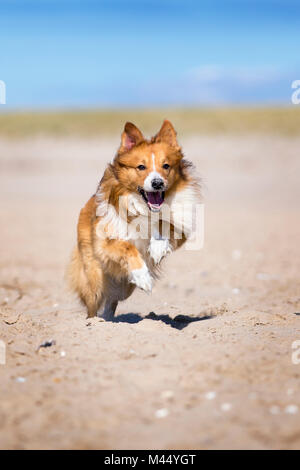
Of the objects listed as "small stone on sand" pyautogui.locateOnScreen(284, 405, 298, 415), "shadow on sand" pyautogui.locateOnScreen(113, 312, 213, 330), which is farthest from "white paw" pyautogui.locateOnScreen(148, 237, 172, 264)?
"small stone on sand" pyautogui.locateOnScreen(284, 405, 298, 415)

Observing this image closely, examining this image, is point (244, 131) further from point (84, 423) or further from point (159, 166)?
point (84, 423)

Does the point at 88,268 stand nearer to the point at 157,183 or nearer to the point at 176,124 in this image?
the point at 157,183

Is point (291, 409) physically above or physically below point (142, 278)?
below

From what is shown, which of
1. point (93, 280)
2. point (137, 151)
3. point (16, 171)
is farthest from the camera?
point (16, 171)

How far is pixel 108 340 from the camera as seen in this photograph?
4.85 metres

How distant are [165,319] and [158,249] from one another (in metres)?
1.00

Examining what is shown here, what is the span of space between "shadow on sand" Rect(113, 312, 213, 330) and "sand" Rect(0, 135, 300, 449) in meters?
0.03

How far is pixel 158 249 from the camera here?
229 inches

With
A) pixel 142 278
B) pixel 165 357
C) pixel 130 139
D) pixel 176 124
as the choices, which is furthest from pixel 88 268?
pixel 176 124

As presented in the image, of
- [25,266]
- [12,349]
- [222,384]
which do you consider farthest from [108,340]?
[25,266]

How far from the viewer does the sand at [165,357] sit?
3416 mm

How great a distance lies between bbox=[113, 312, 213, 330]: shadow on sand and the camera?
6172 millimetres

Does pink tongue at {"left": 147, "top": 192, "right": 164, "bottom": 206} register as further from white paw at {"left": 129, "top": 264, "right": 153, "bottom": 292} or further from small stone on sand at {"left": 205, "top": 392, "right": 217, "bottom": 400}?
small stone on sand at {"left": 205, "top": 392, "right": 217, "bottom": 400}

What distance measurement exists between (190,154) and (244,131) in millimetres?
4188
